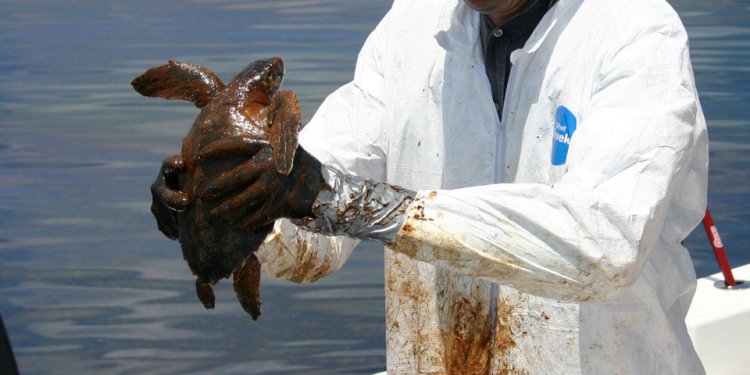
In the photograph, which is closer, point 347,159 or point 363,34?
point 347,159

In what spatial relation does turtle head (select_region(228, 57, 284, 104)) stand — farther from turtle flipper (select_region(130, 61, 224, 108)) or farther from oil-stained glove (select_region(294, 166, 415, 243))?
oil-stained glove (select_region(294, 166, 415, 243))

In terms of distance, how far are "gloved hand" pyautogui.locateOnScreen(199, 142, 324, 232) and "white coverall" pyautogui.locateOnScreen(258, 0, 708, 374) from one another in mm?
177

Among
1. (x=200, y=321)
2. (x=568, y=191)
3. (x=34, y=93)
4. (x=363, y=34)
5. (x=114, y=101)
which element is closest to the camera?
(x=568, y=191)

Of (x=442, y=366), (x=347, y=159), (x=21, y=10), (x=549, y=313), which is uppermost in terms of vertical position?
(x=347, y=159)

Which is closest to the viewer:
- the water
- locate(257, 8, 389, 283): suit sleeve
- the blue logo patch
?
the blue logo patch

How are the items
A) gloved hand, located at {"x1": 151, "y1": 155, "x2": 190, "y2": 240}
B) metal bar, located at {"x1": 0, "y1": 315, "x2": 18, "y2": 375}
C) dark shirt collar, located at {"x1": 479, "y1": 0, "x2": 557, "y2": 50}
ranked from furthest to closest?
metal bar, located at {"x1": 0, "y1": 315, "x2": 18, "y2": 375} < dark shirt collar, located at {"x1": 479, "y1": 0, "x2": 557, "y2": 50} < gloved hand, located at {"x1": 151, "y1": 155, "x2": 190, "y2": 240}

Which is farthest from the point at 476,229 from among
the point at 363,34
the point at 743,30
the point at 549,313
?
the point at 743,30

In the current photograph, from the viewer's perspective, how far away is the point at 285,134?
208 centimetres

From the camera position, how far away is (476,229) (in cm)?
209

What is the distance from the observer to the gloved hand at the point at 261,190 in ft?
6.87

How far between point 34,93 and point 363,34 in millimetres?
3712

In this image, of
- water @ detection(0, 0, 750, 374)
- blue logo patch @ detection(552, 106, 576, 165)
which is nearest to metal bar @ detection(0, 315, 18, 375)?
blue logo patch @ detection(552, 106, 576, 165)

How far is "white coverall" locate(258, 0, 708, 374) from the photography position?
209 centimetres

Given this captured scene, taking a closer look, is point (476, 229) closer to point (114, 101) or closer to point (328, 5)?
point (114, 101)
